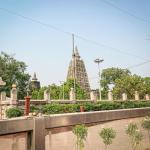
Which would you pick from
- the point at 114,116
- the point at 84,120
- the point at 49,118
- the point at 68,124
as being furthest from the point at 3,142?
the point at 114,116

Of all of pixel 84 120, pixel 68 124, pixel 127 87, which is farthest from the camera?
pixel 127 87

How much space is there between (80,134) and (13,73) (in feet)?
159

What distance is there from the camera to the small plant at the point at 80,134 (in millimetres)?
10281

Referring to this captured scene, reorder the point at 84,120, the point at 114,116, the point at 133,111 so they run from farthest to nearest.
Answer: the point at 133,111 → the point at 114,116 → the point at 84,120

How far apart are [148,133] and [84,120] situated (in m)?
6.54

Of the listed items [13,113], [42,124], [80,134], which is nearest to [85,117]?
[80,134]

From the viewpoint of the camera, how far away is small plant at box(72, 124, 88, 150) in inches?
405

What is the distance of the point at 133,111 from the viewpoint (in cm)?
1515

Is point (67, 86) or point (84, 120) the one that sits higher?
point (67, 86)

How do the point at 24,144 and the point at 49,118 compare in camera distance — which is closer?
the point at 24,144

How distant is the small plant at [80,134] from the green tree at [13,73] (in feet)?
147

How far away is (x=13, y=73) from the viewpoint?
183ft

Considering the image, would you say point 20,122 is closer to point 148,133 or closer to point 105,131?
point 105,131

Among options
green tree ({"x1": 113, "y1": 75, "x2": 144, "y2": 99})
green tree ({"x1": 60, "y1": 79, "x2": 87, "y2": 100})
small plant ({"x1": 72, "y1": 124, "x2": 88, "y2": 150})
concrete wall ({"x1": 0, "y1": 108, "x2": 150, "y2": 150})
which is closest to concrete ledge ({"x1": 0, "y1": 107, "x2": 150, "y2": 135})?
concrete wall ({"x1": 0, "y1": 108, "x2": 150, "y2": 150})
